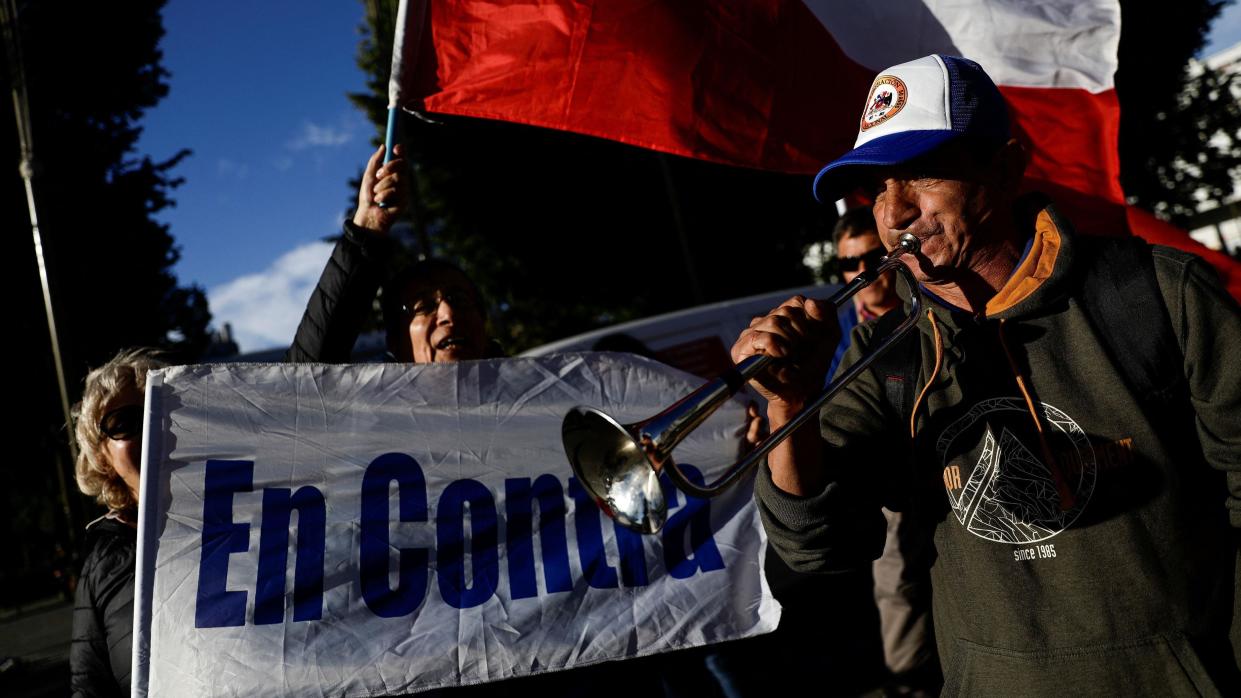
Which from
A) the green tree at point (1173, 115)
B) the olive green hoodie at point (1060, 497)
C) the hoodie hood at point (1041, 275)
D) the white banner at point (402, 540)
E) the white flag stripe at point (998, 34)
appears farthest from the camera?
the green tree at point (1173, 115)

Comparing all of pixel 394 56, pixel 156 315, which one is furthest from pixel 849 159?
pixel 156 315

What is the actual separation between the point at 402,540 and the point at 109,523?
864mm

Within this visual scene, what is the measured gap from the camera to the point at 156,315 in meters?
18.7

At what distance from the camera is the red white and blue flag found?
3.53m

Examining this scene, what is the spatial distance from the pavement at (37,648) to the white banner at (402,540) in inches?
34.8

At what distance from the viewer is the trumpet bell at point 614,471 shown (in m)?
1.67

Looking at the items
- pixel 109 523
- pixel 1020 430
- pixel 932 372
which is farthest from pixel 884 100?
pixel 109 523

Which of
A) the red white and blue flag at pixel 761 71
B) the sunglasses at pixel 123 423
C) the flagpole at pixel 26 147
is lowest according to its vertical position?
the sunglasses at pixel 123 423

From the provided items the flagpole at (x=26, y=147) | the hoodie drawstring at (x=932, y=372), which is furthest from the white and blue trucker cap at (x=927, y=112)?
the flagpole at (x=26, y=147)

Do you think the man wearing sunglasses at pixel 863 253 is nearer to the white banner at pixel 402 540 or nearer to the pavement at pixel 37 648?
the white banner at pixel 402 540

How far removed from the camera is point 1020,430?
67.8 inches

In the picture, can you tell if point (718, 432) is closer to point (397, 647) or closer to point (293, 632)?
point (397, 647)

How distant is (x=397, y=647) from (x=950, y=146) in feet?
6.53

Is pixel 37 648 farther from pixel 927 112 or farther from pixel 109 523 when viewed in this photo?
pixel 927 112
